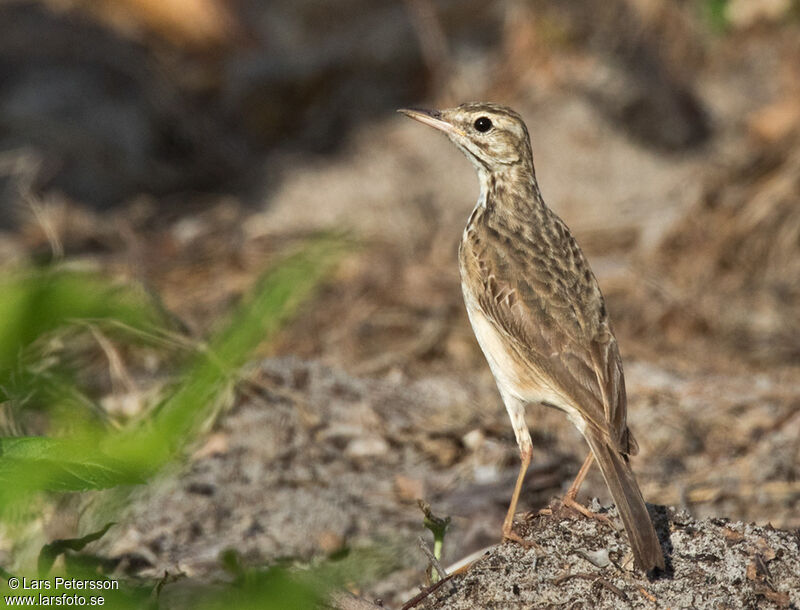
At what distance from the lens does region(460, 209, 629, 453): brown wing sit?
3447 mm

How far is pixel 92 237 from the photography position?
8211 mm

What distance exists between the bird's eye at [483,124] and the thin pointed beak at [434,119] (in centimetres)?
7

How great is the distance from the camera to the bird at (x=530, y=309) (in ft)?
11.0

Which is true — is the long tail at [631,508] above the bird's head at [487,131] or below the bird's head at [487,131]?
below

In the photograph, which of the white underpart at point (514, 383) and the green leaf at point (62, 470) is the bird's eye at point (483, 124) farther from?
the green leaf at point (62, 470)

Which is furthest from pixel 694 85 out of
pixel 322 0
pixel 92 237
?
pixel 92 237

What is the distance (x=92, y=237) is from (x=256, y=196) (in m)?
1.56

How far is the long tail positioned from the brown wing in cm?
5

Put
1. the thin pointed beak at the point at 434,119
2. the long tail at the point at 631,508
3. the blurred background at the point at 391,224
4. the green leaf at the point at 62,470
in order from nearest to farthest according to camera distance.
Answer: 1. the green leaf at the point at 62,470
2. the long tail at the point at 631,508
3. the thin pointed beak at the point at 434,119
4. the blurred background at the point at 391,224

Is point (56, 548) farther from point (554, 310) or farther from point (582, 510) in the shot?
point (554, 310)

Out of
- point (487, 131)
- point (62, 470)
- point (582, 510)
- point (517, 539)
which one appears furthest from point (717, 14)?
point (62, 470)

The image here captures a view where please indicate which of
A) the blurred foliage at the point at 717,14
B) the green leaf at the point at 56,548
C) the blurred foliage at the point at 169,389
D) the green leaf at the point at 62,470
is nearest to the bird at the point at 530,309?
the green leaf at the point at 56,548

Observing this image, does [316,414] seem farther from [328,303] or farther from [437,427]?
[328,303]

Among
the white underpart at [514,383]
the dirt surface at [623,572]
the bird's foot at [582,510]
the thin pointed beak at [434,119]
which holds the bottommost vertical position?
the dirt surface at [623,572]
